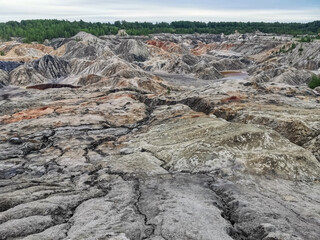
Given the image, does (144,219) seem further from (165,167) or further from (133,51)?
(133,51)

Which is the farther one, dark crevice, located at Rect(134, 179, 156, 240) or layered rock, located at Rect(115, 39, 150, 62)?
layered rock, located at Rect(115, 39, 150, 62)

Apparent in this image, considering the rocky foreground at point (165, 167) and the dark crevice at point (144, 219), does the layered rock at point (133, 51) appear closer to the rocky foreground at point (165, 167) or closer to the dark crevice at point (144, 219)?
the rocky foreground at point (165, 167)

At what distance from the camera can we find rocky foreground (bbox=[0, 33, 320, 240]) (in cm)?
1186

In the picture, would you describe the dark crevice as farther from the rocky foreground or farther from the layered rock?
the layered rock

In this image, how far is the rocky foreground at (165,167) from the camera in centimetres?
1186

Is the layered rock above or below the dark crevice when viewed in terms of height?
below

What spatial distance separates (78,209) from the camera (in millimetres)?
13375

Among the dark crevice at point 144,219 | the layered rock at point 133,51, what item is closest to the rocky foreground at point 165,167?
the dark crevice at point 144,219

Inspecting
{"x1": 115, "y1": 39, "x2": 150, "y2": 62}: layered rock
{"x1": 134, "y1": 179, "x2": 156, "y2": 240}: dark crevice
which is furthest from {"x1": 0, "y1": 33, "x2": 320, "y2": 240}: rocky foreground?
{"x1": 115, "y1": 39, "x2": 150, "y2": 62}: layered rock

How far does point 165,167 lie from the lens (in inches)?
739

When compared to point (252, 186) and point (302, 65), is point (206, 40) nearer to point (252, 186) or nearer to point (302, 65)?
point (302, 65)

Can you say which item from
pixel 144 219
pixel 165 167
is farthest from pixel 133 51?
pixel 144 219

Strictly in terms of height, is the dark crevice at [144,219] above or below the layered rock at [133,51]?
above

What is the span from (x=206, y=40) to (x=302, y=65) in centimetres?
10238
